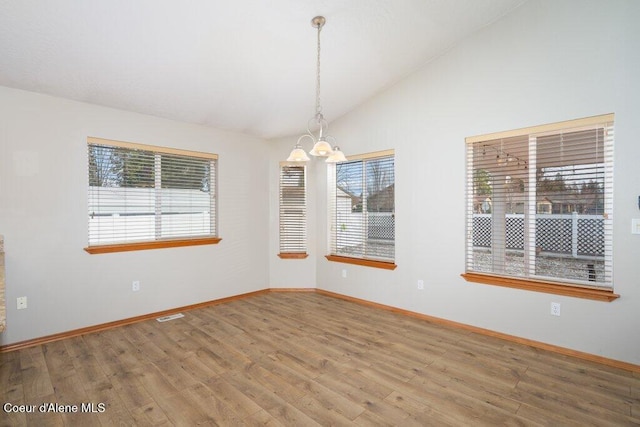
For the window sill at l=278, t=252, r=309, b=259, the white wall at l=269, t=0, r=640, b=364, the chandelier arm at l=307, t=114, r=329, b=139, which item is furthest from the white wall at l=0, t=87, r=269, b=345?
the white wall at l=269, t=0, r=640, b=364

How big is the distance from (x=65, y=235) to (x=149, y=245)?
864mm

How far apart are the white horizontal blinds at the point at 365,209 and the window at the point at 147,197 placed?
1946mm

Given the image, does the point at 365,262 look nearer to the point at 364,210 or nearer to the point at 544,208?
the point at 364,210

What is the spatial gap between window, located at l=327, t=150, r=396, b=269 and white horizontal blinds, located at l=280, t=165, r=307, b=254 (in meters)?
0.54

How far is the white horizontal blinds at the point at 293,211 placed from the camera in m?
5.30

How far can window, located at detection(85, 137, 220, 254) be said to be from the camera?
143 inches

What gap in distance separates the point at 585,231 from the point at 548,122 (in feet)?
3.62

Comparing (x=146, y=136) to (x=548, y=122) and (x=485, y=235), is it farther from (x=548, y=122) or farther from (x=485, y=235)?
(x=548, y=122)

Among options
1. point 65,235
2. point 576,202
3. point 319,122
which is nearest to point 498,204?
point 576,202

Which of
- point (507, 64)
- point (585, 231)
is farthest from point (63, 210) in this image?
point (585, 231)

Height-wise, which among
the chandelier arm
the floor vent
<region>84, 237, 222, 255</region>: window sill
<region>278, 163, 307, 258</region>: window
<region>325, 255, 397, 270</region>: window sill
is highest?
the chandelier arm

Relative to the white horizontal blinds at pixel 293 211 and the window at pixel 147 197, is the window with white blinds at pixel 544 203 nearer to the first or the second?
the white horizontal blinds at pixel 293 211

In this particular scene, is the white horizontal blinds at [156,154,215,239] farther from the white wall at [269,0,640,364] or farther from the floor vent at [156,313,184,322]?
the white wall at [269,0,640,364]

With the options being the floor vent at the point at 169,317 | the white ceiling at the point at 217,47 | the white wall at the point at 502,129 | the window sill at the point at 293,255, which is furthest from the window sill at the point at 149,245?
the white wall at the point at 502,129
